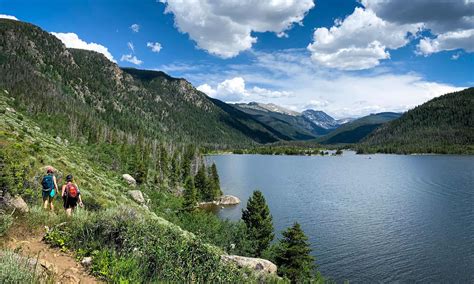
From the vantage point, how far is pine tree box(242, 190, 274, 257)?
1886 inches

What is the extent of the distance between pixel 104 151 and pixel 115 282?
9803 cm

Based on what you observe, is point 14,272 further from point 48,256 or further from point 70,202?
point 70,202

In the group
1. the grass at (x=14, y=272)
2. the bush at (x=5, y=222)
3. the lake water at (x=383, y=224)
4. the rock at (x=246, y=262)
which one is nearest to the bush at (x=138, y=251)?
the bush at (x=5, y=222)

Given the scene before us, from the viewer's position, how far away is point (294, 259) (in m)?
37.4

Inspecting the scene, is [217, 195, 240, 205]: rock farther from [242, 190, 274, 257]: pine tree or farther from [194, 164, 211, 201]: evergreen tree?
[242, 190, 274, 257]: pine tree

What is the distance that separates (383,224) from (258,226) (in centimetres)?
2970

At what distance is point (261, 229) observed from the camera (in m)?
49.7

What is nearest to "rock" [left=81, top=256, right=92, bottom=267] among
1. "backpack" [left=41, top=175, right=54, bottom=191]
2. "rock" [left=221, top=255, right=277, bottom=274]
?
"rock" [left=221, top=255, right=277, bottom=274]

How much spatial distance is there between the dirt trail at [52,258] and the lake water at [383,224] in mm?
37827

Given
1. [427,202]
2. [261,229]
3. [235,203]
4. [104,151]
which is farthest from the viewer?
[104,151]

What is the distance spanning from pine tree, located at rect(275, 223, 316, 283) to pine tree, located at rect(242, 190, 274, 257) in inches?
318

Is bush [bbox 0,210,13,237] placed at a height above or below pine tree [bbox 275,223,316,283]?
above

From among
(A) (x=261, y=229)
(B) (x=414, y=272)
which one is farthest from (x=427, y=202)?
(A) (x=261, y=229)

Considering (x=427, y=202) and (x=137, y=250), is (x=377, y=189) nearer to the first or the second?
(x=427, y=202)
